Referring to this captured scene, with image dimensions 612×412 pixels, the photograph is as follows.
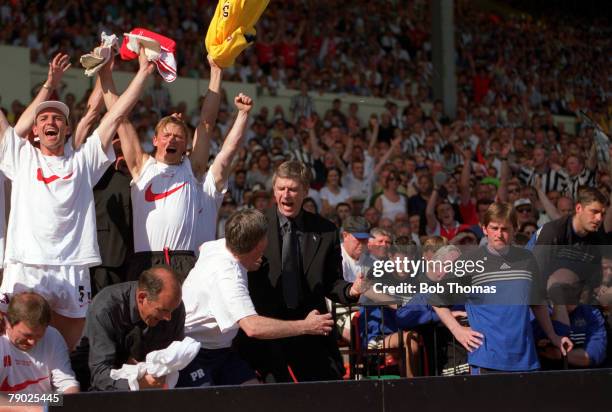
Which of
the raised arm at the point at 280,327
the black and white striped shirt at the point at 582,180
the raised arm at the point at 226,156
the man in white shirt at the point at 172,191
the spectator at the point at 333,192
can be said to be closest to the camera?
the raised arm at the point at 280,327

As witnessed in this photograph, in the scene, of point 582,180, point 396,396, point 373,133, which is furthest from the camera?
point 373,133

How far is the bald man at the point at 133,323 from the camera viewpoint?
5.11 metres

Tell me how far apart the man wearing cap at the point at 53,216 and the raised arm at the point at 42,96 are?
5 cm

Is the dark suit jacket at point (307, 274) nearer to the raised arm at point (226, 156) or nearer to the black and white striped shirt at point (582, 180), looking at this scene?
the raised arm at point (226, 156)

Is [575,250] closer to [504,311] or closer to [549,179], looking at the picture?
[504,311]

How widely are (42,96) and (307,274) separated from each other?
6.59 feet

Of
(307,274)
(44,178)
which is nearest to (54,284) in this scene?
(44,178)

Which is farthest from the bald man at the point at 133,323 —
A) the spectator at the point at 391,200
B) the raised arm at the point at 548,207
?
the raised arm at the point at 548,207

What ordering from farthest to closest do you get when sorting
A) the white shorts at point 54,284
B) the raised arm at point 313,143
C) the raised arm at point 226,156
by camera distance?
the raised arm at point 313,143, the raised arm at point 226,156, the white shorts at point 54,284

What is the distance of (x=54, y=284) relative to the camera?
19.7 ft

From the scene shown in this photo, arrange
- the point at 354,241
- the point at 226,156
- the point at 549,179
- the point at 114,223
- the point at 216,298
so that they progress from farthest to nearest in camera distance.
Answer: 1. the point at 549,179
2. the point at 354,241
3. the point at 226,156
4. the point at 114,223
5. the point at 216,298

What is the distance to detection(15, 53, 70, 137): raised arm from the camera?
6289 millimetres

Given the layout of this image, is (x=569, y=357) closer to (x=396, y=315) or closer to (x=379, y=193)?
(x=396, y=315)

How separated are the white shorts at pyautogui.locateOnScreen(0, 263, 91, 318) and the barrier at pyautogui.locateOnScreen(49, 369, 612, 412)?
3.89ft
